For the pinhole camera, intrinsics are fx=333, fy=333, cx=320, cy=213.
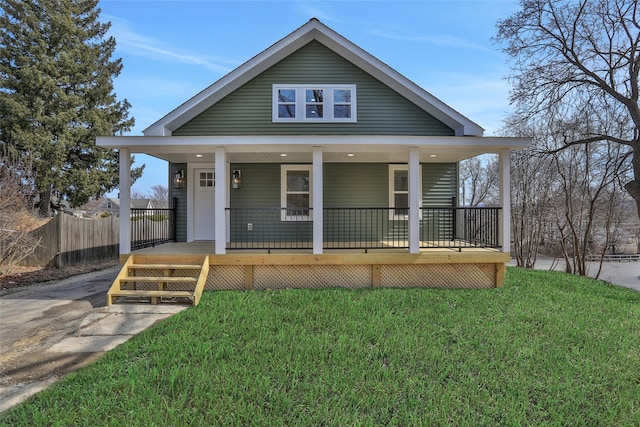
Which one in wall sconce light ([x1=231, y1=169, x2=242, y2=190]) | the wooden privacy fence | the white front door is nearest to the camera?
wall sconce light ([x1=231, y1=169, x2=242, y2=190])

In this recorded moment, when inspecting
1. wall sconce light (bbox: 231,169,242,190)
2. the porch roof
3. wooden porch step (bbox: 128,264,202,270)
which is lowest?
wooden porch step (bbox: 128,264,202,270)

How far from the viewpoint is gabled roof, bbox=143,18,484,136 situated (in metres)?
8.89

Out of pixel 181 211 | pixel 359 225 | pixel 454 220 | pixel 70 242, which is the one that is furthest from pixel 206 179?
pixel 454 220

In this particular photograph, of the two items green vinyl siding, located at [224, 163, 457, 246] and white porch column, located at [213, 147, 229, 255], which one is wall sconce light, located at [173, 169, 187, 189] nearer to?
green vinyl siding, located at [224, 163, 457, 246]

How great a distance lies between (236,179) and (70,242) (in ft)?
22.0

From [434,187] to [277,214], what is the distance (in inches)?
186

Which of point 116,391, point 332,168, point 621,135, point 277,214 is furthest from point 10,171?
point 621,135

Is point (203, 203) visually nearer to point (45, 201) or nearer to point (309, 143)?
point (309, 143)

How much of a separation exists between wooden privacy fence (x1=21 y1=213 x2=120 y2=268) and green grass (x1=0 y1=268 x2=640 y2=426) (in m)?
8.41

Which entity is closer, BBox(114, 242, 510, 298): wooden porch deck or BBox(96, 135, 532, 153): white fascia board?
BBox(96, 135, 532, 153): white fascia board

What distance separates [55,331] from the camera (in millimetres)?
4992

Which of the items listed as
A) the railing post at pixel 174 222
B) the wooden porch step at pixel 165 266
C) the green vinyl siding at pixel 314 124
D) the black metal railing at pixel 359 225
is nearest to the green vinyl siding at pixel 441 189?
the black metal railing at pixel 359 225

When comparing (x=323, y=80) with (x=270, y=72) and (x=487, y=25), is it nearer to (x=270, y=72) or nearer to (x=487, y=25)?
(x=270, y=72)

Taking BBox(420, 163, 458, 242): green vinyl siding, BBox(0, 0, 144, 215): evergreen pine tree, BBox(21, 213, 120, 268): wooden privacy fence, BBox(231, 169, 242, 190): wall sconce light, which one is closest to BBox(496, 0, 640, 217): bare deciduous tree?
BBox(420, 163, 458, 242): green vinyl siding
